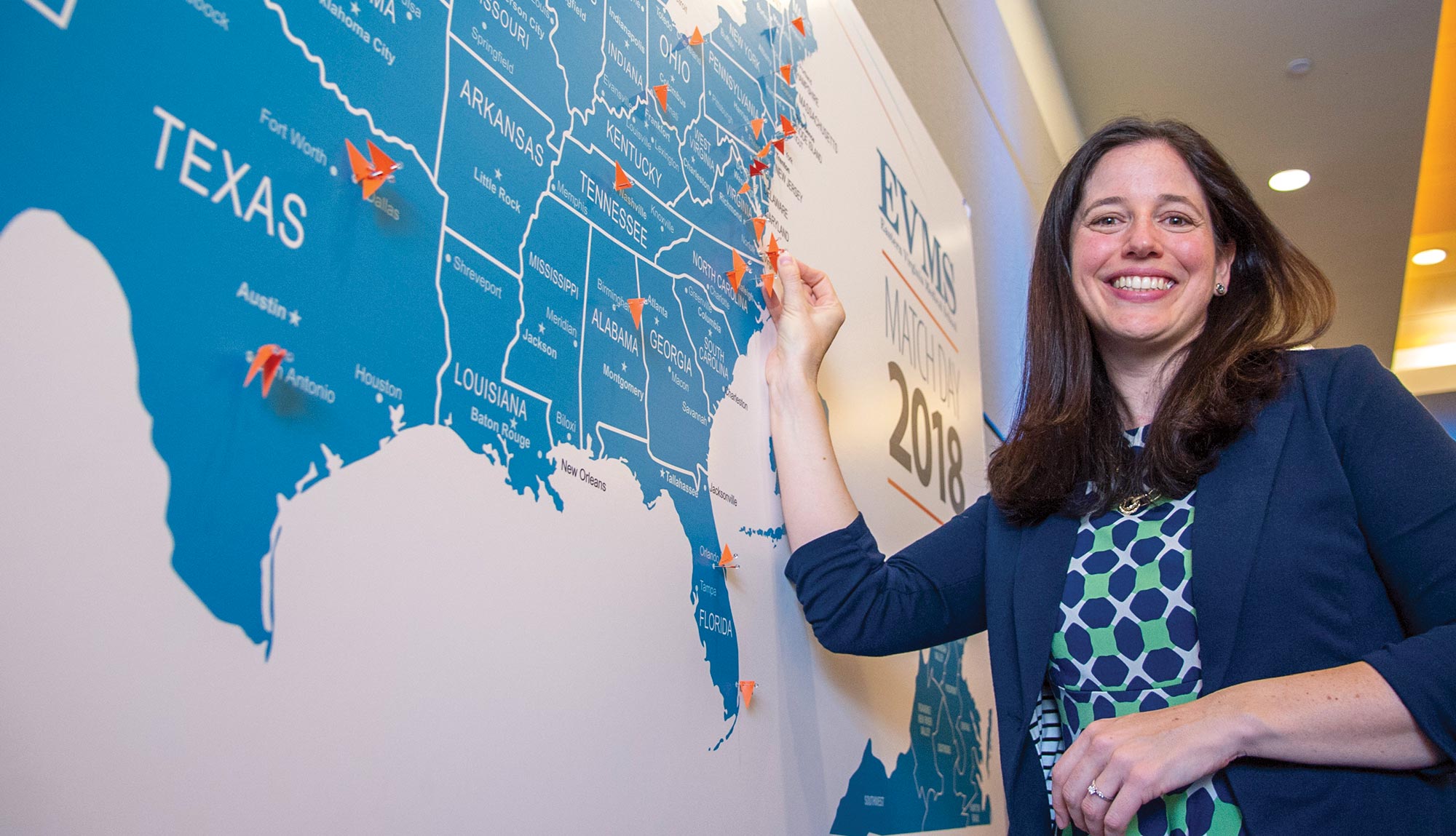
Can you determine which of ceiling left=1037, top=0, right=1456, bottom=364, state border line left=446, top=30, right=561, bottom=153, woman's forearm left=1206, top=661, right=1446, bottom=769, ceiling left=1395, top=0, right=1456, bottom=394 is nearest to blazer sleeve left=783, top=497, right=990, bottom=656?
woman's forearm left=1206, top=661, right=1446, bottom=769

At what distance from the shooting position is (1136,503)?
3.28 ft

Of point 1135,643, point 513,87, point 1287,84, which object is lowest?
point 1135,643

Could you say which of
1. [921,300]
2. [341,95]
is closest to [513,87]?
[341,95]

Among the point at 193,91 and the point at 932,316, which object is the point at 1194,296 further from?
the point at 193,91

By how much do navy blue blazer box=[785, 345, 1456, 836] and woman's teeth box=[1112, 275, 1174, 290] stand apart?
0.53 feet

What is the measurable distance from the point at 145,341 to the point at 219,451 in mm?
59

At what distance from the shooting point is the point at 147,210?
1.50 feet

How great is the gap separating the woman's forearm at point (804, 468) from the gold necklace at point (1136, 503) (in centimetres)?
27

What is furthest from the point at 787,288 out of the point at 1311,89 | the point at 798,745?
the point at 1311,89

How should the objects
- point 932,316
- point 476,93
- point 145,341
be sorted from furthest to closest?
point 932,316 → point 476,93 → point 145,341

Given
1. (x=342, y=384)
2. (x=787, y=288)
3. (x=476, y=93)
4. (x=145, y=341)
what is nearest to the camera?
(x=145, y=341)

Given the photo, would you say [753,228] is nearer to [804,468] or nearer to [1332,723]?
[804,468]

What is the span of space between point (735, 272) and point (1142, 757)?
58cm

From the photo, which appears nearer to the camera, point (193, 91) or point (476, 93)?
point (193, 91)
